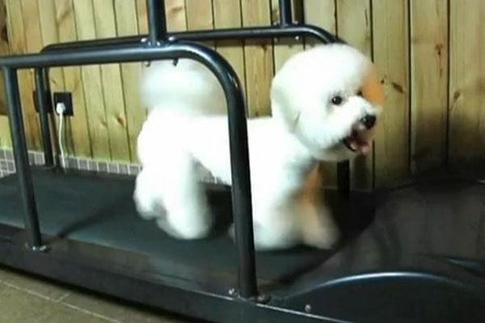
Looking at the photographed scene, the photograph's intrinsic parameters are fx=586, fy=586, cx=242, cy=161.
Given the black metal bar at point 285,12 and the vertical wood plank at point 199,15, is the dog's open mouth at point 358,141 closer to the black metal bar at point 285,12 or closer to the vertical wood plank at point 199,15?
the black metal bar at point 285,12

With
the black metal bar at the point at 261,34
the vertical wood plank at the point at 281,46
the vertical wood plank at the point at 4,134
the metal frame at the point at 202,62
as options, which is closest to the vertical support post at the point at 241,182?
the metal frame at the point at 202,62

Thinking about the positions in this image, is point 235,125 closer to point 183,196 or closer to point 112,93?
point 183,196

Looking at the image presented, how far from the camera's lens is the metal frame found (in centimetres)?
121

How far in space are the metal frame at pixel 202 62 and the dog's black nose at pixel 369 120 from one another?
25cm

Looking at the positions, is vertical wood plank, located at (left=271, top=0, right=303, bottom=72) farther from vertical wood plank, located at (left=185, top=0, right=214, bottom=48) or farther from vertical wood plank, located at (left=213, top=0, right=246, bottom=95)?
vertical wood plank, located at (left=185, top=0, right=214, bottom=48)

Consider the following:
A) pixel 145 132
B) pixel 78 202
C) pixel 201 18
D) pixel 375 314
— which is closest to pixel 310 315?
pixel 375 314

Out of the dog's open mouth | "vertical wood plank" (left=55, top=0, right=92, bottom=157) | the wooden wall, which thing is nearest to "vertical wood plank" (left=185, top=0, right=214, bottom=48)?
the wooden wall

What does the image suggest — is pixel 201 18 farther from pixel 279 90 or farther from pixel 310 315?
pixel 310 315

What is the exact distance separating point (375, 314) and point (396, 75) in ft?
2.69

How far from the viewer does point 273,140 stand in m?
1.38

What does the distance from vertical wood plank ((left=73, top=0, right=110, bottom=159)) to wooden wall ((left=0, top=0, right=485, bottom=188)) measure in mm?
11

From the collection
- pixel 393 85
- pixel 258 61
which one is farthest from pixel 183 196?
pixel 393 85

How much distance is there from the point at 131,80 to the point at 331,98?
47.7 inches

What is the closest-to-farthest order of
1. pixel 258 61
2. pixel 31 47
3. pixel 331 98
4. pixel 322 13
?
pixel 331 98 → pixel 322 13 → pixel 258 61 → pixel 31 47
